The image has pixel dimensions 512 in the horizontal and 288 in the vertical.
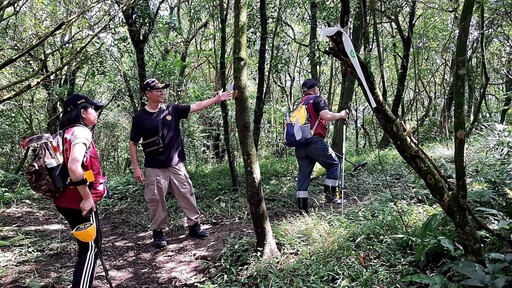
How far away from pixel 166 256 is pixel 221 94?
2.29 metres

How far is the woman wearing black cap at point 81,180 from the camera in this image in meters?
3.53

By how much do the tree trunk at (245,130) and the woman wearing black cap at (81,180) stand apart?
1.51 metres

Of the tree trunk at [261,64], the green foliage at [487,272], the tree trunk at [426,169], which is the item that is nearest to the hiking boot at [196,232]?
the tree trunk at [261,64]

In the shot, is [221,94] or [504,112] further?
[504,112]

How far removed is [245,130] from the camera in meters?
4.24

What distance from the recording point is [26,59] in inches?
452

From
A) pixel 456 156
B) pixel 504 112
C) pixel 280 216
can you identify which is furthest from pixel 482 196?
pixel 504 112

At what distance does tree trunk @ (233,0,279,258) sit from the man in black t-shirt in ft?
3.73

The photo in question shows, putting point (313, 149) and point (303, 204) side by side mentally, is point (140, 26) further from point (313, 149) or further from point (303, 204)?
point (303, 204)

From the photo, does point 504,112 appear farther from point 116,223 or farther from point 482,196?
point 116,223

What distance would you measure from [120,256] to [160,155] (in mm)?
1538

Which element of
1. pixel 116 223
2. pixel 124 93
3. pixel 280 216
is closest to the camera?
pixel 280 216

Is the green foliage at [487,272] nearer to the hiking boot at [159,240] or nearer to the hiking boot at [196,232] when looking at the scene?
the hiking boot at [196,232]

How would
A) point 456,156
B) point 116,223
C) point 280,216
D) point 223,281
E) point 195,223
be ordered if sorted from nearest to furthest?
point 456,156
point 223,281
point 195,223
point 280,216
point 116,223
